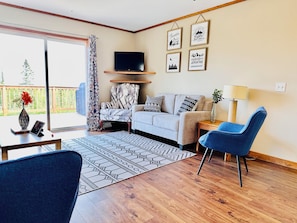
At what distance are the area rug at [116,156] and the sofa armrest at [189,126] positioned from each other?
22 cm

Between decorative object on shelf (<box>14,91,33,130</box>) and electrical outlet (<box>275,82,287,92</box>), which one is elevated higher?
electrical outlet (<box>275,82,287,92</box>)

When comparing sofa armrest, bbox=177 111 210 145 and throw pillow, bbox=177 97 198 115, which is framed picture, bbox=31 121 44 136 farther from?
throw pillow, bbox=177 97 198 115

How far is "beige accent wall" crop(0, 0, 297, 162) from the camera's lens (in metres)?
2.70

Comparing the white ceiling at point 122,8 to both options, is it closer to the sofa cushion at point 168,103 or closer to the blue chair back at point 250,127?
the sofa cushion at point 168,103

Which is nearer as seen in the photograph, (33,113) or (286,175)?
(286,175)

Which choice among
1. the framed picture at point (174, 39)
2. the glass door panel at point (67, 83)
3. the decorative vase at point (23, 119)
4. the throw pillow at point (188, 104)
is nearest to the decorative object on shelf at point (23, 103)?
the decorative vase at point (23, 119)

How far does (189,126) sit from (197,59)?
1.40m

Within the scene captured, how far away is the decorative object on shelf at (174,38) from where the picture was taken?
4094 millimetres

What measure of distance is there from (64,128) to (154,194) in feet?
10.4

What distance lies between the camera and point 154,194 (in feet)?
6.44

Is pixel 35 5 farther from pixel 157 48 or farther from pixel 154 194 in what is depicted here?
pixel 154 194

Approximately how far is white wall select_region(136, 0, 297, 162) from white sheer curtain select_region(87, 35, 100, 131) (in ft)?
7.11

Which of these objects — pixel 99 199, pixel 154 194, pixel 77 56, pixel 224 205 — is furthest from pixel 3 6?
pixel 224 205

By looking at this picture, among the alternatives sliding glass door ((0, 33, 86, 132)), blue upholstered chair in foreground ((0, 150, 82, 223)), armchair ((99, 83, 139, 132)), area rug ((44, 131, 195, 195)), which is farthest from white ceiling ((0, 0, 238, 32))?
blue upholstered chair in foreground ((0, 150, 82, 223))
